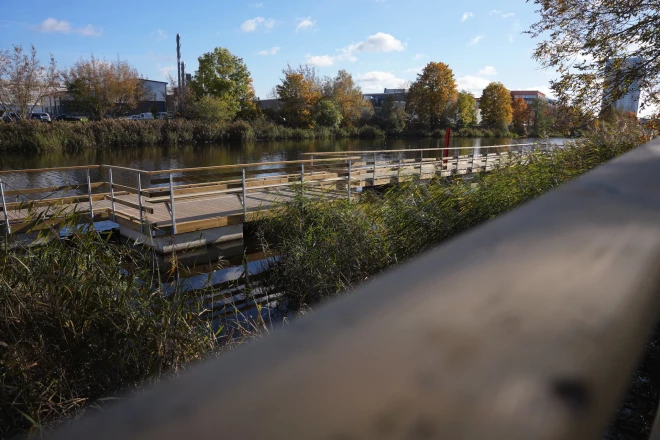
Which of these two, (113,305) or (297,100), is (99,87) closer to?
(297,100)

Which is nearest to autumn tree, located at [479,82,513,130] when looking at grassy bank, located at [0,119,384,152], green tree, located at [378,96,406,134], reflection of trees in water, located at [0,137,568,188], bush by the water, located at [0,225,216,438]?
green tree, located at [378,96,406,134]

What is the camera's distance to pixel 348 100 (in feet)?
180

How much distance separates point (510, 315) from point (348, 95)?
56742mm

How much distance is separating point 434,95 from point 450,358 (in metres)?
61.0

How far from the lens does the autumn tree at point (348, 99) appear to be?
178 feet

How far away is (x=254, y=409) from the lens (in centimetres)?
26

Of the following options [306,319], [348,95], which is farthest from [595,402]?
[348,95]

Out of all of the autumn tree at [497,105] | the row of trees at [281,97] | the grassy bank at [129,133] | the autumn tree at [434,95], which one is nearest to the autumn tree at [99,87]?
the row of trees at [281,97]

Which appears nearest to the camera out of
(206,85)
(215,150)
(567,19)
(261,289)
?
(261,289)

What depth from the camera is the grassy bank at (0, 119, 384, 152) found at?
26.4m

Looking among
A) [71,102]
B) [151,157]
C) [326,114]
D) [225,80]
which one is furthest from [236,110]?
[151,157]

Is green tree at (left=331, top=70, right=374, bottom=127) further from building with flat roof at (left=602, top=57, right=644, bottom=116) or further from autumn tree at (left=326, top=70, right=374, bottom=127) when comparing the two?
building with flat roof at (left=602, top=57, right=644, bottom=116)

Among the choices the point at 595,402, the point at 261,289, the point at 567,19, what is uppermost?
the point at 567,19

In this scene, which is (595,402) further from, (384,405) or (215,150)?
(215,150)
